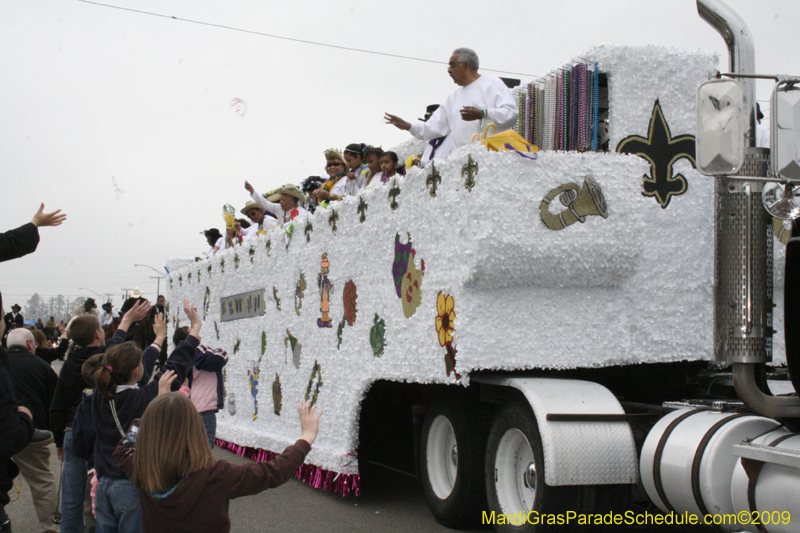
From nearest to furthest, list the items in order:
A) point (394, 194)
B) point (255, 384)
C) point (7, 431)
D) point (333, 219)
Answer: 1. point (7, 431)
2. point (394, 194)
3. point (333, 219)
4. point (255, 384)

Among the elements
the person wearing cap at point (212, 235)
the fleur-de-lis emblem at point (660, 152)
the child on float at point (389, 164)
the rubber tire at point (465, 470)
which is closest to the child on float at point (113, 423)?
the rubber tire at point (465, 470)

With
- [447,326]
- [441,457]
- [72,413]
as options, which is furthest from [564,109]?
[72,413]

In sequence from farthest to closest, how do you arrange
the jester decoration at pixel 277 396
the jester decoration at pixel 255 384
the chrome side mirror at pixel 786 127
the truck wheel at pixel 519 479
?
the jester decoration at pixel 255 384, the jester decoration at pixel 277 396, the truck wheel at pixel 519 479, the chrome side mirror at pixel 786 127

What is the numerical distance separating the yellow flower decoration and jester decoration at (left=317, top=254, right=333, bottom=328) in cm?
194

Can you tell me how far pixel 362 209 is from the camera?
5938mm

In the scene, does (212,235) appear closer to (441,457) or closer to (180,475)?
(441,457)

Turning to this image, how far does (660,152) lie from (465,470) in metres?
2.38

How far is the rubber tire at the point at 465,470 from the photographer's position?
4.80 meters

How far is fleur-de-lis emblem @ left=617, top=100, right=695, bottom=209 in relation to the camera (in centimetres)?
475

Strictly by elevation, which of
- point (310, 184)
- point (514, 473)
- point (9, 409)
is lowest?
point (514, 473)

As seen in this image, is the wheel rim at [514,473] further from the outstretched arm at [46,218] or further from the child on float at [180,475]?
the outstretched arm at [46,218]

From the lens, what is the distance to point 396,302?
541 cm

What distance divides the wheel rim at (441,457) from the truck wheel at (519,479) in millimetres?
635

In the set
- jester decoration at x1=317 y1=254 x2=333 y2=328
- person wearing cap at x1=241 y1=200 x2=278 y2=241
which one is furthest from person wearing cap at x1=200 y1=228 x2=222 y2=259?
jester decoration at x1=317 y1=254 x2=333 y2=328
